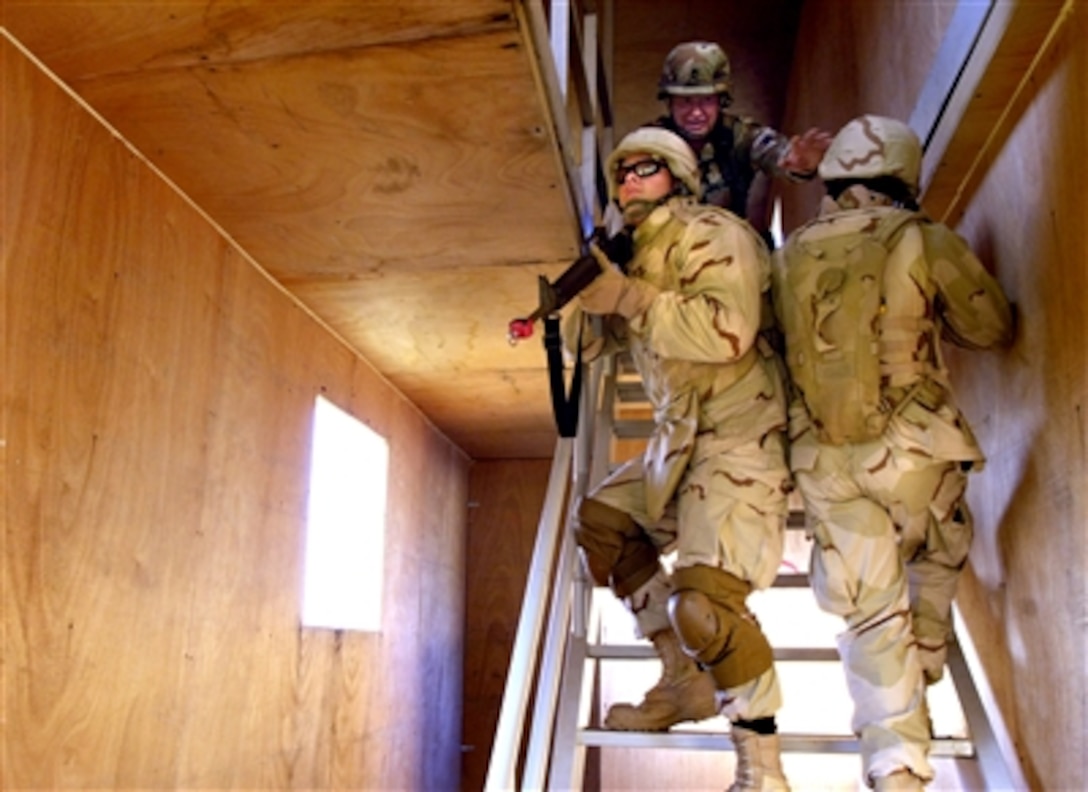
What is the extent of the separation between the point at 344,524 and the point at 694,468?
5.96ft

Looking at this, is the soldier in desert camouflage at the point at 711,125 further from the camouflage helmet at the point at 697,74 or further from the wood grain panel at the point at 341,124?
the wood grain panel at the point at 341,124

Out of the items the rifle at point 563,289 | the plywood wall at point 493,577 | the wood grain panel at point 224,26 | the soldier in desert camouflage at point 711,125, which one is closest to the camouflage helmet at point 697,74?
the soldier in desert camouflage at point 711,125

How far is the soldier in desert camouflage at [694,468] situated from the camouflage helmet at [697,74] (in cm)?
73

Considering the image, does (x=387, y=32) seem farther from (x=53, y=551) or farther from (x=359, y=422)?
(x=359, y=422)

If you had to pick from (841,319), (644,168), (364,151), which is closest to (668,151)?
(644,168)

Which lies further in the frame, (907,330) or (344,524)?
(344,524)

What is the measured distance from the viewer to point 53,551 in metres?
1.62

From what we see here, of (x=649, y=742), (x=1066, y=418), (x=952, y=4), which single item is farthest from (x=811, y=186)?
(x=649, y=742)

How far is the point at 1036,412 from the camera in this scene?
1591mm

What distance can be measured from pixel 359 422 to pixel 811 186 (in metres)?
1.96

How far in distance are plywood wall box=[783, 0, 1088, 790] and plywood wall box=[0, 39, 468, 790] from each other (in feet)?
5.59

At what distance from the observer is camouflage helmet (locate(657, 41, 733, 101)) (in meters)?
2.53

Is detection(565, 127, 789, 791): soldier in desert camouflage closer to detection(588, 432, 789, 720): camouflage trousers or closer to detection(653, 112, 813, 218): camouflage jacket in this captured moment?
detection(588, 432, 789, 720): camouflage trousers

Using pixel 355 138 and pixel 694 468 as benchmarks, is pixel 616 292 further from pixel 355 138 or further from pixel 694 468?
pixel 355 138
